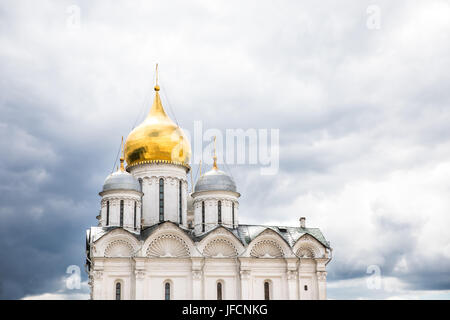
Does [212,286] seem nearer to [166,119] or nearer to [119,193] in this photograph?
[119,193]

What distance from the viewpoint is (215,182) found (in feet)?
138

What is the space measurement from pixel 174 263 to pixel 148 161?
7.91 meters

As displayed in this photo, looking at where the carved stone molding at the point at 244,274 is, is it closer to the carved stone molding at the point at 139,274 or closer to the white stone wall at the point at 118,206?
the carved stone molding at the point at 139,274

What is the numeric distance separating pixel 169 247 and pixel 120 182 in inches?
208

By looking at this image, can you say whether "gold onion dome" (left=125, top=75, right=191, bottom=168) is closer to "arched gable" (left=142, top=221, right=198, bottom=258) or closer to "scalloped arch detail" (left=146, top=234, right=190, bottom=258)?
"arched gable" (left=142, top=221, right=198, bottom=258)

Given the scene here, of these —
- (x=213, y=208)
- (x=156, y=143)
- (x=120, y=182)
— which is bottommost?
(x=213, y=208)

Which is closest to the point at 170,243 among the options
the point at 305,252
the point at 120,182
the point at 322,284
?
the point at 120,182

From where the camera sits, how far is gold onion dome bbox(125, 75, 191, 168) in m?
42.8

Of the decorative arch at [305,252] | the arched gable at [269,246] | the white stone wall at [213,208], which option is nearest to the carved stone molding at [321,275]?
the decorative arch at [305,252]

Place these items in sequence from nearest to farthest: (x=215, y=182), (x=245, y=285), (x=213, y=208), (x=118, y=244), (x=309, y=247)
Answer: (x=118, y=244)
(x=245, y=285)
(x=309, y=247)
(x=213, y=208)
(x=215, y=182)

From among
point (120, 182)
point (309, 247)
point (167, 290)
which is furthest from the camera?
point (309, 247)

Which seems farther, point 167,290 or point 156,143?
point 156,143

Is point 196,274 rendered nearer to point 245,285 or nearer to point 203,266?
point 203,266
